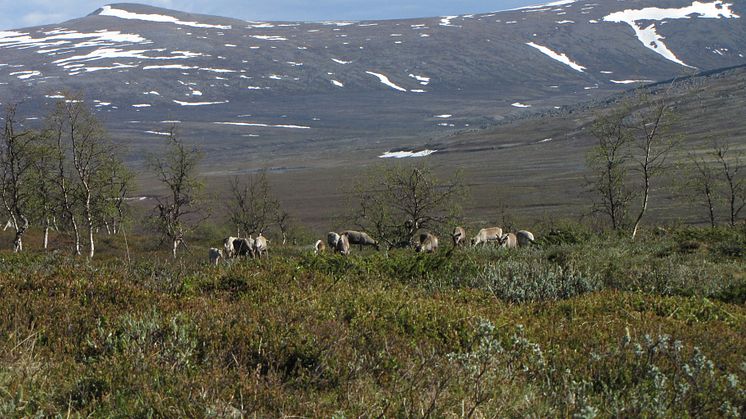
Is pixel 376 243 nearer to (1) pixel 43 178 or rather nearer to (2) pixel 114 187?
(1) pixel 43 178

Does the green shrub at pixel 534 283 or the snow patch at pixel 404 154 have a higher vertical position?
the green shrub at pixel 534 283

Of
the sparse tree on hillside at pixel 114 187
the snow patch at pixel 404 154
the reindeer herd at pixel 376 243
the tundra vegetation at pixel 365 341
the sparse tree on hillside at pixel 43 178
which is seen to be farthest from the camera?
the snow patch at pixel 404 154

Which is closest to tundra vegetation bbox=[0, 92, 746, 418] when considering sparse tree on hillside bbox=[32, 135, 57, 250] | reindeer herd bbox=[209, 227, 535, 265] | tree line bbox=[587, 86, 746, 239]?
tree line bbox=[587, 86, 746, 239]

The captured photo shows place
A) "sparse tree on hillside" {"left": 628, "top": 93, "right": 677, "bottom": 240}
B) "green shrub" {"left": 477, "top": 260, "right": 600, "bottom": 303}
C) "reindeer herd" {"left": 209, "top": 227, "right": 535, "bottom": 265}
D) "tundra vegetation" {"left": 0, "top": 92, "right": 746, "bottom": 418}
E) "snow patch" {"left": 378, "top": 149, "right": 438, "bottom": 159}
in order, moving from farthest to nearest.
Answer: "snow patch" {"left": 378, "top": 149, "right": 438, "bottom": 159}, "sparse tree on hillside" {"left": 628, "top": 93, "right": 677, "bottom": 240}, "reindeer herd" {"left": 209, "top": 227, "right": 535, "bottom": 265}, "green shrub" {"left": 477, "top": 260, "right": 600, "bottom": 303}, "tundra vegetation" {"left": 0, "top": 92, "right": 746, "bottom": 418}

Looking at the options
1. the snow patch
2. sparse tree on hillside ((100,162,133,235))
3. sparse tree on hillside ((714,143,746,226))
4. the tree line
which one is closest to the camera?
the tree line

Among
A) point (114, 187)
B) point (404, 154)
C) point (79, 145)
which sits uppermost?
point (79, 145)

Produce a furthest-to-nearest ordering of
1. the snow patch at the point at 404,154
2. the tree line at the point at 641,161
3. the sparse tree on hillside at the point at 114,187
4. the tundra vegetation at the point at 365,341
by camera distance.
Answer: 1. the snow patch at the point at 404,154
2. the sparse tree on hillside at the point at 114,187
3. the tree line at the point at 641,161
4. the tundra vegetation at the point at 365,341

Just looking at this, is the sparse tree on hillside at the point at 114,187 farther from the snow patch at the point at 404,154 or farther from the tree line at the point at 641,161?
the snow patch at the point at 404,154

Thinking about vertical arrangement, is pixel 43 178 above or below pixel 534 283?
below

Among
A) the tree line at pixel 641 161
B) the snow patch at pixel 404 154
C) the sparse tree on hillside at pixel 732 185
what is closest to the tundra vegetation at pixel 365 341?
the tree line at pixel 641 161

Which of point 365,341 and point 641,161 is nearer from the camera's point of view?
point 365,341

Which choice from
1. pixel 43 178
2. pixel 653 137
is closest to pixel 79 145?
pixel 43 178

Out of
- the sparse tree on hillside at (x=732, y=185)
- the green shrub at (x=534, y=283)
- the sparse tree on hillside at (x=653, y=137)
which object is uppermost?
the green shrub at (x=534, y=283)

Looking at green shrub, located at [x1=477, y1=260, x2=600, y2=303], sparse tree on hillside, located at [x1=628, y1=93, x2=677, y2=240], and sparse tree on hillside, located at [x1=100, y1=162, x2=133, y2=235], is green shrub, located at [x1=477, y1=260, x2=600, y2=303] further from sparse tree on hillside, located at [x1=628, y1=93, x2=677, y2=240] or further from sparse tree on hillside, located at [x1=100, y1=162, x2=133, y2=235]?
sparse tree on hillside, located at [x1=100, y1=162, x2=133, y2=235]
